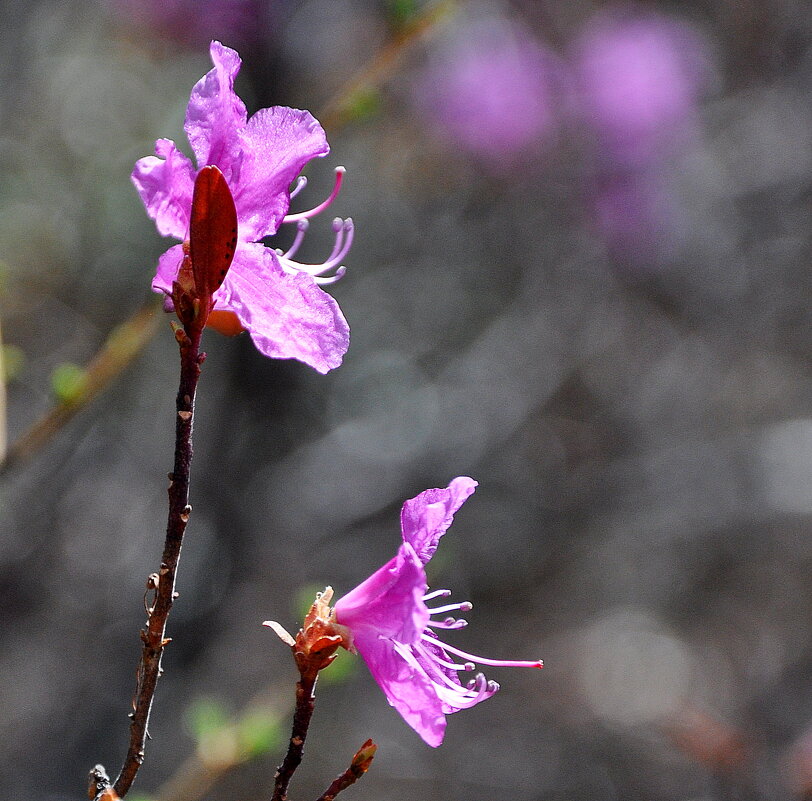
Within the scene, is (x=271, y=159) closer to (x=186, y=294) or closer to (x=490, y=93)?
(x=186, y=294)

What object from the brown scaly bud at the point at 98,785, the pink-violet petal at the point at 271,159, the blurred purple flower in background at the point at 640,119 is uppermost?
the blurred purple flower in background at the point at 640,119

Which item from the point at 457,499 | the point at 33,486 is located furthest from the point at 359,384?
the point at 457,499

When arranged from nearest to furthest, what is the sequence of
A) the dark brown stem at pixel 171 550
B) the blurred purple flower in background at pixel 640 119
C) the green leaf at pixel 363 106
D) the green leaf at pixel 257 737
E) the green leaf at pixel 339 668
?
the dark brown stem at pixel 171 550
the green leaf at pixel 339 668
the green leaf at pixel 257 737
the green leaf at pixel 363 106
the blurred purple flower in background at pixel 640 119

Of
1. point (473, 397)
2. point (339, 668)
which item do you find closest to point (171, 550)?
point (339, 668)

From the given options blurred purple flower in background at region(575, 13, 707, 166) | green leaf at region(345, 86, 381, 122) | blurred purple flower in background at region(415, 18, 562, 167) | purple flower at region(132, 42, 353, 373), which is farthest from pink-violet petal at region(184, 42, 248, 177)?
blurred purple flower in background at region(575, 13, 707, 166)

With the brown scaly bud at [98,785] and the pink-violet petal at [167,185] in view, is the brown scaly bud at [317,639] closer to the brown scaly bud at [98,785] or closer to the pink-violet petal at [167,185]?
the brown scaly bud at [98,785]

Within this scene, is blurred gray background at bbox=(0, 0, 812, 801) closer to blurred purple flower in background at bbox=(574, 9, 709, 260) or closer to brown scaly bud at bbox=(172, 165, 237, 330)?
blurred purple flower in background at bbox=(574, 9, 709, 260)

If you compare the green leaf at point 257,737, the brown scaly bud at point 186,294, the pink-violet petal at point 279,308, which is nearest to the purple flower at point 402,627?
the pink-violet petal at point 279,308
